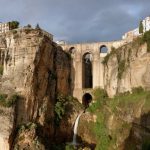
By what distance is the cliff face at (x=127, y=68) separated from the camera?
4687 centimetres

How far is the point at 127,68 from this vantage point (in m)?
49.5

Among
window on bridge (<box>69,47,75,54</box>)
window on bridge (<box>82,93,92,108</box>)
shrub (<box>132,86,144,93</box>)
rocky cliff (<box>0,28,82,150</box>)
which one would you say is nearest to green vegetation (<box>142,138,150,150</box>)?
shrub (<box>132,86,144,93</box>)

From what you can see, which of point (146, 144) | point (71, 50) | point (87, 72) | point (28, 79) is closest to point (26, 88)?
point (28, 79)

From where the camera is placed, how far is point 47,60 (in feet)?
156

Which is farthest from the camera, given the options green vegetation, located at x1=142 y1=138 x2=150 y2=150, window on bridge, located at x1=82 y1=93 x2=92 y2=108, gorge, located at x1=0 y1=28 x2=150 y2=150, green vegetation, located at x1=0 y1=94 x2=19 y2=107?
window on bridge, located at x1=82 y1=93 x2=92 y2=108

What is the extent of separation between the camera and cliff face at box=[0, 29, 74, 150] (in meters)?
43.1

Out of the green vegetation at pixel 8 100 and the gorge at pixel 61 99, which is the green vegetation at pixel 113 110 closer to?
the gorge at pixel 61 99

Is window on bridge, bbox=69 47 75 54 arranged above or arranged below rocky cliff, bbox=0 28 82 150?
above

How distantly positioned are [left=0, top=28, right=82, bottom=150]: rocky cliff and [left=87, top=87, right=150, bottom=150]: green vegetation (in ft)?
14.6

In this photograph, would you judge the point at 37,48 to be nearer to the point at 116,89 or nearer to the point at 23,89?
the point at 23,89

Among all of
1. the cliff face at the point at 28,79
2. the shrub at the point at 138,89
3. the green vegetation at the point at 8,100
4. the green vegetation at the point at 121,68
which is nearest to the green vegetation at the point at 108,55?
the green vegetation at the point at 121,68

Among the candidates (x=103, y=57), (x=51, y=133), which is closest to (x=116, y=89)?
(x=103, y=57)

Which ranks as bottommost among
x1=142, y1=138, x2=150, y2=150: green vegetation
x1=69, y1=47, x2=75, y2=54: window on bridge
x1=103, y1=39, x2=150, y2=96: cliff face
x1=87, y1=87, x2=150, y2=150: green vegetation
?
x1=142, y1=138, x2=150, y2=150: green vegetation

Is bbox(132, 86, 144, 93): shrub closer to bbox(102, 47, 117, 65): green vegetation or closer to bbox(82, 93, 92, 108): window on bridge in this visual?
bbox(102, 47, 117, 65): green vegetation
